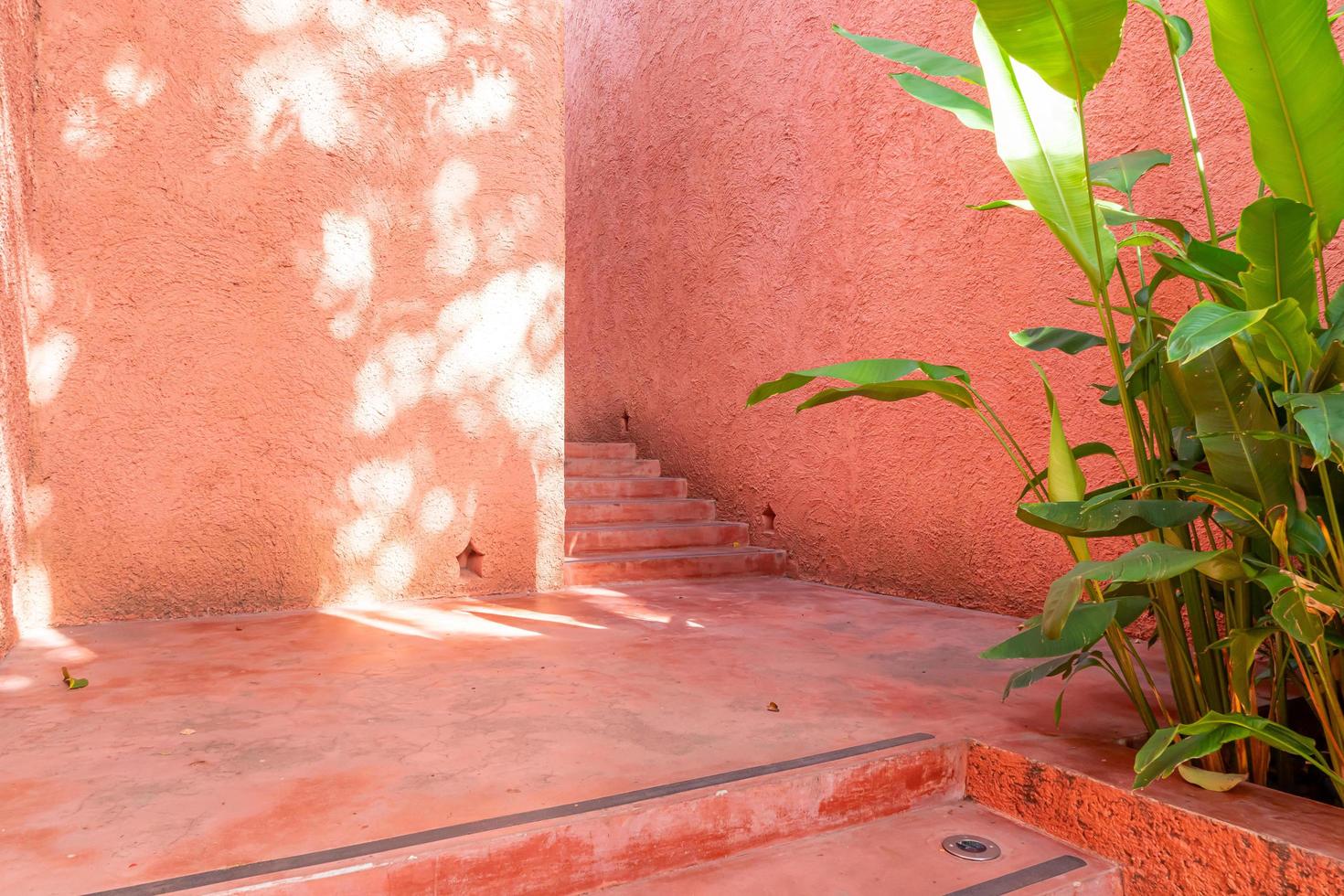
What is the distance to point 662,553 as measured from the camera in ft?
14.0

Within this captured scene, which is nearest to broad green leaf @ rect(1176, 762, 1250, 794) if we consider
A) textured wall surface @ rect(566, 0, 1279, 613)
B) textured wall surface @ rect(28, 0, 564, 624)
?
textured wall surface @ rect(566, 0, 1279, 613)

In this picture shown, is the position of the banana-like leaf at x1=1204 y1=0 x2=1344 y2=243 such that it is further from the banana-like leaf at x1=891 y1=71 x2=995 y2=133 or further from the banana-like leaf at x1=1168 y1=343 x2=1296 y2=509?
the banana-like leaf at x1=891 y1=71 x2=995 y2=133

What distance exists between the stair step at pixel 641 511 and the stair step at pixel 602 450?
2.05 feet

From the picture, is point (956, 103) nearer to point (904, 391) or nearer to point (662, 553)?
point (904, 391)

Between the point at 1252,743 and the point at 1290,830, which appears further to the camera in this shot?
the point at 1252,743

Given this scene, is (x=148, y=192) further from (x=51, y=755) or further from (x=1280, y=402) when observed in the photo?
(x=1280, y=402)

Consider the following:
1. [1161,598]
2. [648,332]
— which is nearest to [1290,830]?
[1161,598]

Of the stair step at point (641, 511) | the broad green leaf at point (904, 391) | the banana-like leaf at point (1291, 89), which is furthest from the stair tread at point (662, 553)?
the banana-like leaf at point (1291, 89)

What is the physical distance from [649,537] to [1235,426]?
308cm

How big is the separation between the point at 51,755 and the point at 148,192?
82.6 inches

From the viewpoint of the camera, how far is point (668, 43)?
533 centimetres

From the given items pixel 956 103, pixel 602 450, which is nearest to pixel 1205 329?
pixel 956 103

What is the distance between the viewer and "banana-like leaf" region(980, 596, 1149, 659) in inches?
62.6

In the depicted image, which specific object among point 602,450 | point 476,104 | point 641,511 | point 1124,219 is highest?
point 476,104
